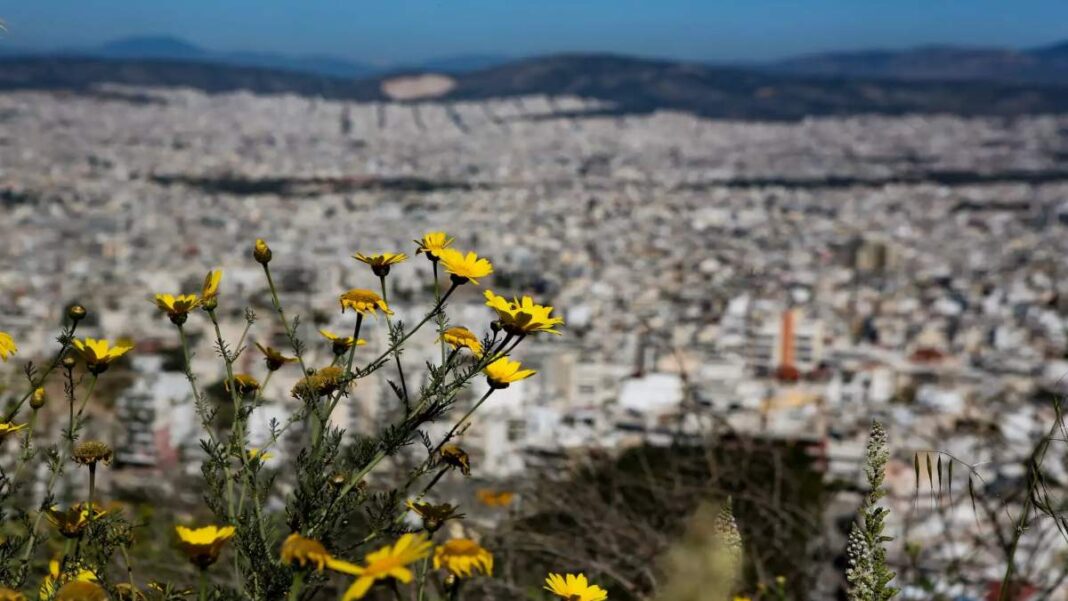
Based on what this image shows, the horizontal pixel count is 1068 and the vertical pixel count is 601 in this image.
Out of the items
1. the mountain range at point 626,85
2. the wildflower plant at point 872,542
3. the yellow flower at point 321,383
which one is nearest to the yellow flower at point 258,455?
the yellow flower at point 321,383

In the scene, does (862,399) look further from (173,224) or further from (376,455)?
(173,224)

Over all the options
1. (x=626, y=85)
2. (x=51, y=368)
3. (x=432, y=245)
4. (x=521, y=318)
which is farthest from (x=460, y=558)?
(x=626, y=85)

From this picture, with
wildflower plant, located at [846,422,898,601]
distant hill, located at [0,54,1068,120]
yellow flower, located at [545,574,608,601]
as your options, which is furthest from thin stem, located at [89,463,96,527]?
distant hill, located at [0,54,1068,120]

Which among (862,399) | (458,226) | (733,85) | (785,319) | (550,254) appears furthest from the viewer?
(733,85)

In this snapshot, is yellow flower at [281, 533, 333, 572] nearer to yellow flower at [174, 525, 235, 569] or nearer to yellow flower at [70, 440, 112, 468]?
yellow flower at [174, 525, 235, 569]

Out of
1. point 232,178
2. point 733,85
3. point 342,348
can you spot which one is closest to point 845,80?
point 733,85

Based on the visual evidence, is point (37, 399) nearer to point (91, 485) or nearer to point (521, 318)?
point (91, 485)

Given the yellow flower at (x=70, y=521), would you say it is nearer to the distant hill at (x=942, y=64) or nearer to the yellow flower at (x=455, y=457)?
the yellow flower at (x=455, y=457)
